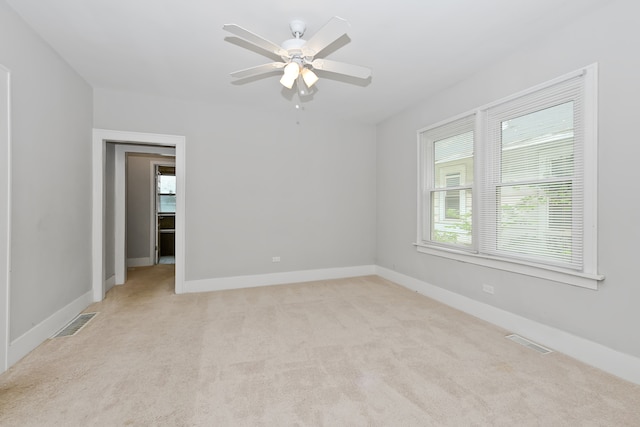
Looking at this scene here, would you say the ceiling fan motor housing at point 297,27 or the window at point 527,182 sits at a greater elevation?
the ceiling fan motor housing at point 297,27

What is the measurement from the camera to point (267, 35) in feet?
8.06

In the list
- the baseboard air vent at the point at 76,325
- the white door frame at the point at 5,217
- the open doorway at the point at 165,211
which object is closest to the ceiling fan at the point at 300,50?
the white door frame at the point at 5,217

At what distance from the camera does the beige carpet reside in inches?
63.4

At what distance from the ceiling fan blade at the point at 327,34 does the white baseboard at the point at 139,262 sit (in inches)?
212

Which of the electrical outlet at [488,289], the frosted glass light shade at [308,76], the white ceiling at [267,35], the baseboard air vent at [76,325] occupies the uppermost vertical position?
the white ceiling at [267,35]

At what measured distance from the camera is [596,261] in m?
2.14

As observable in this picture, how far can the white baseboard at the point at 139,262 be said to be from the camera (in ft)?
18.6

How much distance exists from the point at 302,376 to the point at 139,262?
203 inches

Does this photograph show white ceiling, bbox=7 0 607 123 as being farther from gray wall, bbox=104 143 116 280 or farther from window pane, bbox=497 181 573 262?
window pane, bbox=497 181 573 262

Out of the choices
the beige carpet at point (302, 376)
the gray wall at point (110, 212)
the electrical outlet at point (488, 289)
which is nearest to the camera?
the beige carpet at point (302, 376)

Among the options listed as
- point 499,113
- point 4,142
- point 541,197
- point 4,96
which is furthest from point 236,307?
point 499,113

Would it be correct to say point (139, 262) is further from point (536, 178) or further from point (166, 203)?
point (536, 178)

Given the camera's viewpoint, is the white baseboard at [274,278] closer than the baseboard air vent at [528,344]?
No

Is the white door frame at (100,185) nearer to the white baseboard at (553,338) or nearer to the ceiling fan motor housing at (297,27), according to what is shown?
the ceiling fan motor housing at (297,27)
